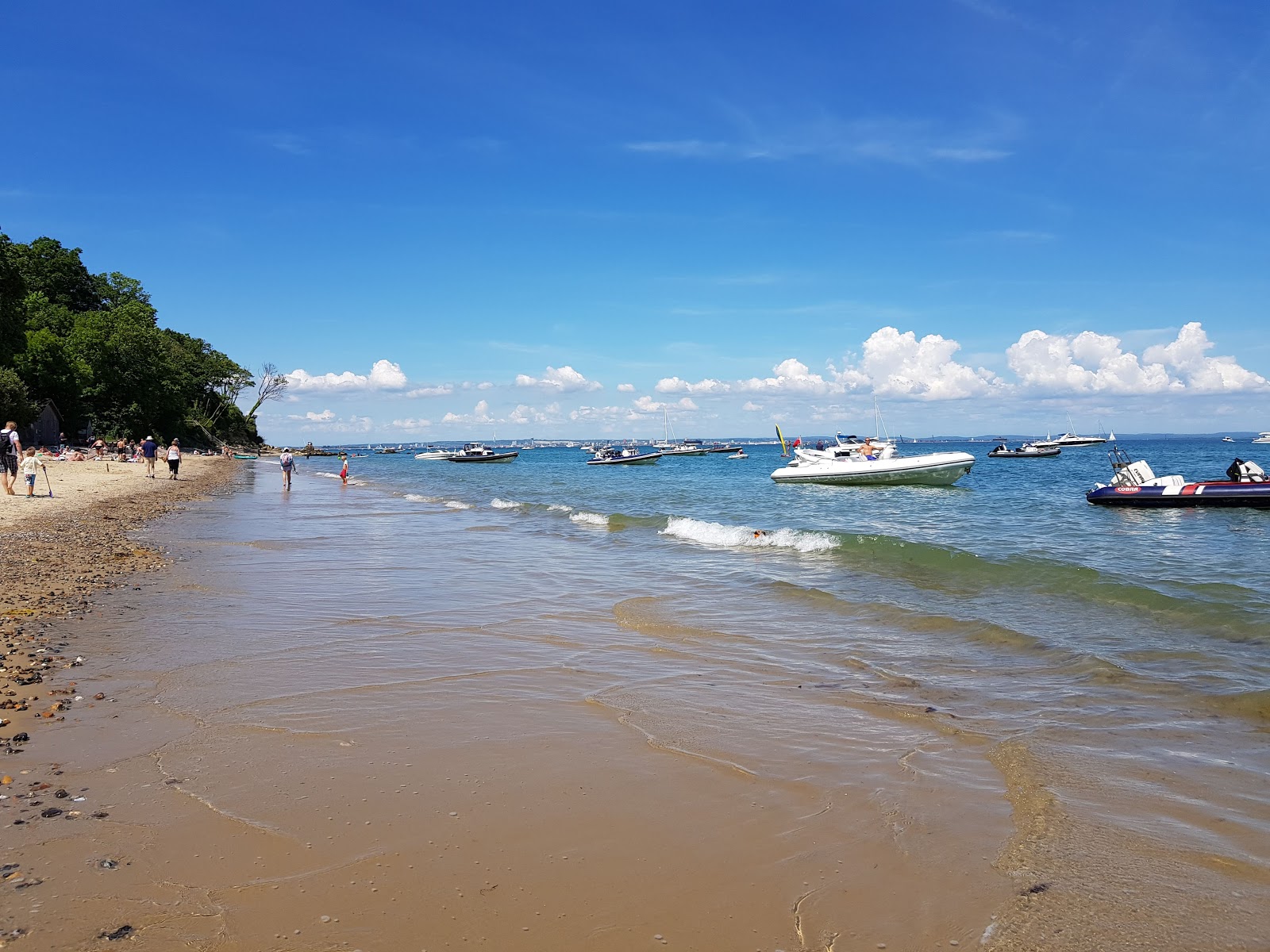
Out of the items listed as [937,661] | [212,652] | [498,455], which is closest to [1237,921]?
[937,661]

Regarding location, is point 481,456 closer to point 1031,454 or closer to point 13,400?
point 13,400

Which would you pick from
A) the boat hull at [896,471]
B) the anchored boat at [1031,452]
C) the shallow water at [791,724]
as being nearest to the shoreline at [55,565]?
the shallow water at [791,724]

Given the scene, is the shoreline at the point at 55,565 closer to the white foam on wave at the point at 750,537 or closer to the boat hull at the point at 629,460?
the white foam on wave at the point at 750,537

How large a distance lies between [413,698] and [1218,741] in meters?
6.07

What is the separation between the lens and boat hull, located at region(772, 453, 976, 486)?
1577 inches

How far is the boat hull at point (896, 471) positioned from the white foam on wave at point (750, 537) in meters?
21.5

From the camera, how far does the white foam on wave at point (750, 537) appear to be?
18453mm

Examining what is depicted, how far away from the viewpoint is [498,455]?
291 ft

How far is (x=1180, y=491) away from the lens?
28.0 meters

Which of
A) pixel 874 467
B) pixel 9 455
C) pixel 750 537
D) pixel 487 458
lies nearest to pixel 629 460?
pixel 487 458

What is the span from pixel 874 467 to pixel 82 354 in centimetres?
5586

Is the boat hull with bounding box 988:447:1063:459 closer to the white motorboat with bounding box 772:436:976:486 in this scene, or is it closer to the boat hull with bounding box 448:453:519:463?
the boat hull with bounding box 448:453:519:463

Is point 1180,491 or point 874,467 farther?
point 874,467

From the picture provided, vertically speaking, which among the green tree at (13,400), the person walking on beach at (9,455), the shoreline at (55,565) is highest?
the green tree at (13,400)
